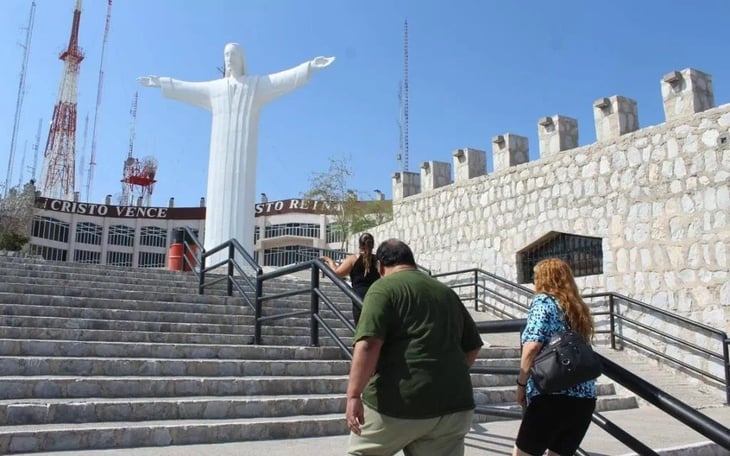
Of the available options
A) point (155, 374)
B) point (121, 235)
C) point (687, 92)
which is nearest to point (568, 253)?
point (687, 92)

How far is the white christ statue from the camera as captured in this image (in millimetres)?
14875

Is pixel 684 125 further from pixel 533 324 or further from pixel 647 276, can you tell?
pixel 533 324

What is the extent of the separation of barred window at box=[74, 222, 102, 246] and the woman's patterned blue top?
2303 inches

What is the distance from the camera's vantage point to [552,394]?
290 cm

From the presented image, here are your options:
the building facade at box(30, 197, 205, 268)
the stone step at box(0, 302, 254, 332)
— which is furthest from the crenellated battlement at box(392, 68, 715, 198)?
the building facade at box(30, 197, 205, 268)

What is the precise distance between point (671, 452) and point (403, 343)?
9.51 ft

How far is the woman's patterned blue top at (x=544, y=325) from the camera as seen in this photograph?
2963mm

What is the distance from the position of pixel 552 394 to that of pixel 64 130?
60.2 m

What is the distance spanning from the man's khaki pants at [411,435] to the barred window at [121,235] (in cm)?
5906

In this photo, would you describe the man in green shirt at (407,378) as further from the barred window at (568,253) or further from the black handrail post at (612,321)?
the barred window at (568,253)

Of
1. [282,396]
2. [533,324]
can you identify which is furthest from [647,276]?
[533,324]

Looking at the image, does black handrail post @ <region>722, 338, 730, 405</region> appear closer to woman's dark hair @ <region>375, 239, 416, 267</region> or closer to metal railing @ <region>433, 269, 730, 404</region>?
metal railing @ <region>433, 269, 730, 404</region>

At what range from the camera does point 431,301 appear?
2.53 meters

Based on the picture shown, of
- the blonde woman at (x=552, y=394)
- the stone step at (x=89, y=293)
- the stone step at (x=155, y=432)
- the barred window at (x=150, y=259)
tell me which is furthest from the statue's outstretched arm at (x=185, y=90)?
the barred window at (x=150, y=259)
